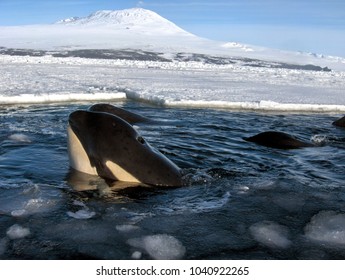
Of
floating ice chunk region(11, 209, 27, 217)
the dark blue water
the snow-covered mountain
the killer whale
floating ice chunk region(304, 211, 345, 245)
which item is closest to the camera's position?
the dark blue water

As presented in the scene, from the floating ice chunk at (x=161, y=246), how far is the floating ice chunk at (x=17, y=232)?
2.93 ft

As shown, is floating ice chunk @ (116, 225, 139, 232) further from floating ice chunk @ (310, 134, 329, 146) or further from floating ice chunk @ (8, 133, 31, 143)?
floating ice chunk @ (310, 134, 329, 146)

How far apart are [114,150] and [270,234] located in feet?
6.64

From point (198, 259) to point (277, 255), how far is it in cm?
65

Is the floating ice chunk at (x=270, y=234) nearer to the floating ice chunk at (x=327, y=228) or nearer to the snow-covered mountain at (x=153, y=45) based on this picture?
the floating ice chunk at (x=327, y=228)

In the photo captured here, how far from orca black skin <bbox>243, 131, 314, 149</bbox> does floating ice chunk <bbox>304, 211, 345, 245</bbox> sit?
3.35m

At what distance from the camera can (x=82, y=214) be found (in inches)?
167

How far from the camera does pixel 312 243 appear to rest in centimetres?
378

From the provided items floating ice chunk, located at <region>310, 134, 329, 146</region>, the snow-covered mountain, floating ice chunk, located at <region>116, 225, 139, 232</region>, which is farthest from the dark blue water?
the snow-covered mountain

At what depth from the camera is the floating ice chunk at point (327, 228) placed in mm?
3890

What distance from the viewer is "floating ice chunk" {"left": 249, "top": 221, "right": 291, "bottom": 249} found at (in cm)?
375

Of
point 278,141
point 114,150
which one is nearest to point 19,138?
point 114,150

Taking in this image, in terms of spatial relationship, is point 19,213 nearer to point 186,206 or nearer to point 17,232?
point 17,232
